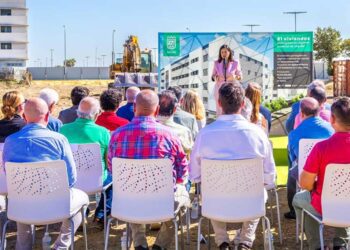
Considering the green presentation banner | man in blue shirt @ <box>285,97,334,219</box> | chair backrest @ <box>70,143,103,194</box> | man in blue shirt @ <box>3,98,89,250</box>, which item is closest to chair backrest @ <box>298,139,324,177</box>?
man in blue shirt @ <box>285,97,334,219</box>

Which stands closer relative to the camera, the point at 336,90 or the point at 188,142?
the point at 188,142

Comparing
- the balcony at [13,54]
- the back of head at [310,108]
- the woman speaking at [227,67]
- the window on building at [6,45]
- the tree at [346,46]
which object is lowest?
the back of head at [310,108]

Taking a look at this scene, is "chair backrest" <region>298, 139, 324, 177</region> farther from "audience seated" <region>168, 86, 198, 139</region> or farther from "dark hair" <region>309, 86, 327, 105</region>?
"audience seated" <region>168, 86, 198, 139</region>

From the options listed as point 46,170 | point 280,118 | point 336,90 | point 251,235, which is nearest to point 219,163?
point 251,235

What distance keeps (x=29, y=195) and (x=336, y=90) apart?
56.8 feet

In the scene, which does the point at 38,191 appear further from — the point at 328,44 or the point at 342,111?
the point at 328,44

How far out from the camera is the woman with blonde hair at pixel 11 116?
5.05 meters

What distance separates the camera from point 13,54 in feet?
216

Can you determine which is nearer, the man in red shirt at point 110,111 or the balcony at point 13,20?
the man in red shirt at point 110,111

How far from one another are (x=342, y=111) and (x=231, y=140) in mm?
814

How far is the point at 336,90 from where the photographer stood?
1962 centimetres

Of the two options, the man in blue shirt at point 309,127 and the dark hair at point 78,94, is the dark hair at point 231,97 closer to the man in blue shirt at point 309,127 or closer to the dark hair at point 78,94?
the man in blue shirt at point 309,127

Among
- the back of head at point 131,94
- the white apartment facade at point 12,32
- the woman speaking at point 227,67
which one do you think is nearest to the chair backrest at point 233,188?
the back of head at point 131,94

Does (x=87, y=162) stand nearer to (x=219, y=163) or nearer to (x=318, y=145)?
(x=219, y=163)
